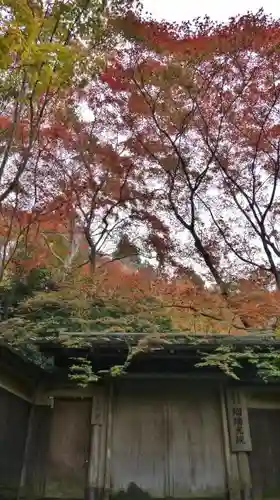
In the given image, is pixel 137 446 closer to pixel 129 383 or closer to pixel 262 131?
pixel 129 383

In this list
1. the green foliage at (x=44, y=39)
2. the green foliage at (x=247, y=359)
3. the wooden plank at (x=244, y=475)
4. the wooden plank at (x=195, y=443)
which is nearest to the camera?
the green foliage at (x=44, y=39)

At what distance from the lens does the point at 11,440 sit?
23.8 feet

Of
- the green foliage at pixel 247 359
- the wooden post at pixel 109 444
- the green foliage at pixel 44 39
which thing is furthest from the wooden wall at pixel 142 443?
the green foliage at pixel 44 39

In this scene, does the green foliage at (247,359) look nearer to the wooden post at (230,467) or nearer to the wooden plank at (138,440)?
the wooden post at (230,467)

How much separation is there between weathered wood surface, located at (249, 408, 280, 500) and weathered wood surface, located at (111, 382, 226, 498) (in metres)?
0.57

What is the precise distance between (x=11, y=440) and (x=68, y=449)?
1.02 metres

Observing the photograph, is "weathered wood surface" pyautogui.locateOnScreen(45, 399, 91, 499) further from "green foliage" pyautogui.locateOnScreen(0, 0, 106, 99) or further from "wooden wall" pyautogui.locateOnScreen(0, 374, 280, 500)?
"green foliage" pyautogui.locateOnScreen(0, 0, 106, 99)

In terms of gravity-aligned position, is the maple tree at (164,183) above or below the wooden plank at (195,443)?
above

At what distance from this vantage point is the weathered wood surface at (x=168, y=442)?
722 cm

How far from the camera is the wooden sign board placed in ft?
23.9

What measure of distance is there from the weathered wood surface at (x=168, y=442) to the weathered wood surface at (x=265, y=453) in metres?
0.57

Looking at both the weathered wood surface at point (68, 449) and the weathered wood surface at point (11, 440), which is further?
the weathered wood surface at point (68, 449)

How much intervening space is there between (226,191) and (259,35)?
179 inches

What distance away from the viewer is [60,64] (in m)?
4.36
